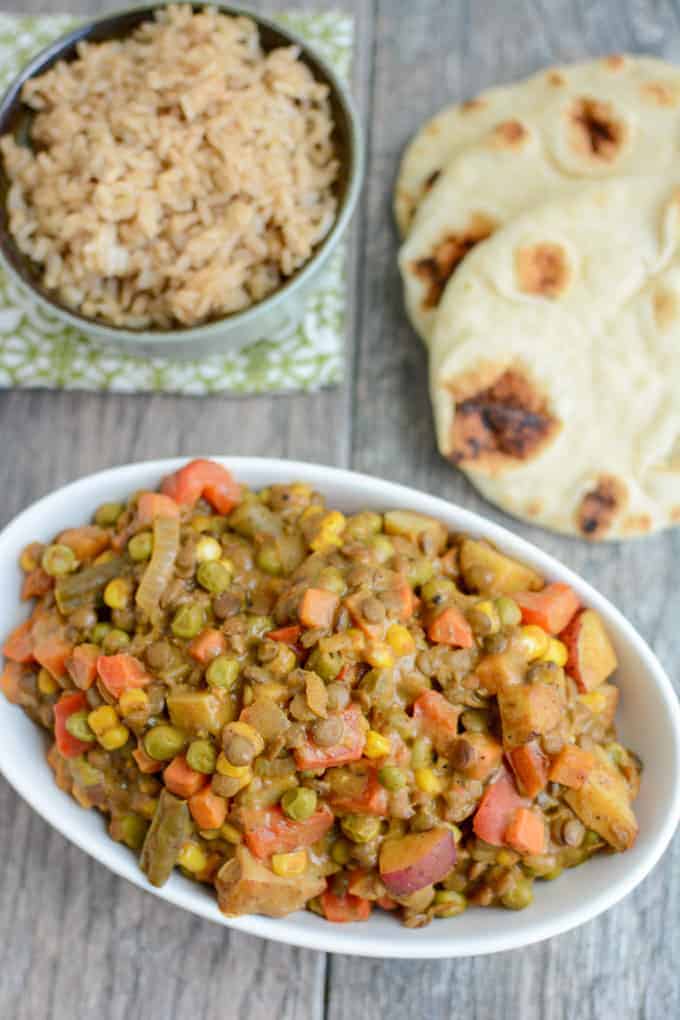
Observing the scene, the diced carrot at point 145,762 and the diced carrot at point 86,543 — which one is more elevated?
the diced carrot at point 86,543

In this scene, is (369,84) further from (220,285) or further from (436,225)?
(220,285)

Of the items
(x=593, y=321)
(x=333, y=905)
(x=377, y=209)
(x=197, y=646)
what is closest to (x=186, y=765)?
(x=197, y=646)

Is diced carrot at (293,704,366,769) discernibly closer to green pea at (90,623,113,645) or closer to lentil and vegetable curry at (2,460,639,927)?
lentil and vegetable curry at (2,460,639,927)

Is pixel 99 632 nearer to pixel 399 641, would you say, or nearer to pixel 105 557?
pixel 105 557

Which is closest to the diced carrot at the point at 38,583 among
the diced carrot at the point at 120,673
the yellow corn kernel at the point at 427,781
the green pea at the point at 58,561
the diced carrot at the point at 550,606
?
the green pea at the point at 58,561

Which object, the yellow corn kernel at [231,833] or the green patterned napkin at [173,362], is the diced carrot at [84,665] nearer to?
the yellow corn kernel at [231,833]

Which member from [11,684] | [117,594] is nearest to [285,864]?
[117,594]

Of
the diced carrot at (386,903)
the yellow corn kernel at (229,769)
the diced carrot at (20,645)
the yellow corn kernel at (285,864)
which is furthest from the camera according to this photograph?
the diced carrot at (20,645)
